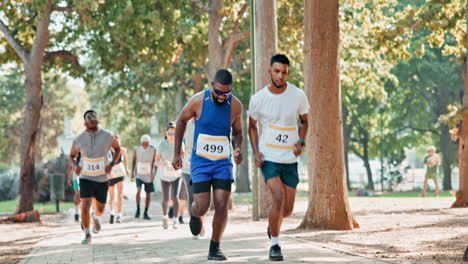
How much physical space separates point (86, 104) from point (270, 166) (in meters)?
64.3

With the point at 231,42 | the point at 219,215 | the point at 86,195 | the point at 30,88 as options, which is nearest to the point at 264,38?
the point at 231,42

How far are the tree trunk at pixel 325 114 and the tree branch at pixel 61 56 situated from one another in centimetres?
1299

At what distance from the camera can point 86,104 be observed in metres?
72.4

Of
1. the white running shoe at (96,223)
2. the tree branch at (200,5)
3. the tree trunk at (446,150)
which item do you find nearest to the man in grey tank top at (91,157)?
the white running shoe at (96,223)

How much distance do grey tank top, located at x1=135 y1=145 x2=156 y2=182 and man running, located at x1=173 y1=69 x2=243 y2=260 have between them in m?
10.6

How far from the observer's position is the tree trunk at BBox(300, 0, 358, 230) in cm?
1383

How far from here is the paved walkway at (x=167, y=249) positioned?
991 centimetres

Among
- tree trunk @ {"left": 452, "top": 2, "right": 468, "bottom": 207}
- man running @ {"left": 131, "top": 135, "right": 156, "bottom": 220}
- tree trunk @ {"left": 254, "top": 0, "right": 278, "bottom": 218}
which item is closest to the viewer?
tree trunk @ {"left": 254, "top": 0, "right": 278, "bottom": 218}

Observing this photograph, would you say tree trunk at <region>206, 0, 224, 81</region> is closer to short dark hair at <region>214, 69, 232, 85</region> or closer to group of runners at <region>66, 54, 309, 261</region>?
group of runners at <region>66, 54, 309, 261</region>

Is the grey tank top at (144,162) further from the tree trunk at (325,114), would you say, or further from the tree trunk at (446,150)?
the tree trunk at (446,150)

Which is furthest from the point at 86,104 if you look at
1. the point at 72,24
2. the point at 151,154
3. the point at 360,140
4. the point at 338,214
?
the point at 338,214

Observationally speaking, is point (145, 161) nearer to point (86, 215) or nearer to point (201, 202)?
point (86, 215)

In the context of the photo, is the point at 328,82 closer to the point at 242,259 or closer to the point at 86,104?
the point at 242,259

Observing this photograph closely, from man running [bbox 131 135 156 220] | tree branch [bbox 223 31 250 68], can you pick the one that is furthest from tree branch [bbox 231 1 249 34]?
man running [bbox 131 135 156 220]
